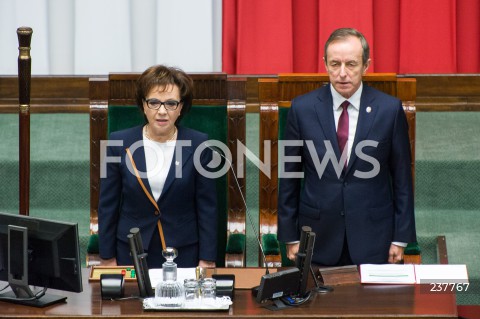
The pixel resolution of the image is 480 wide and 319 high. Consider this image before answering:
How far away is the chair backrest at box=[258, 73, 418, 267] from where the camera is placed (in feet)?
10.3

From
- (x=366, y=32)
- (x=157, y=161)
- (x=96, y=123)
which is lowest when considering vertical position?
(x=157, y=161)

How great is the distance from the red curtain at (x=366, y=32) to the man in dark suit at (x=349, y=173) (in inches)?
46.7

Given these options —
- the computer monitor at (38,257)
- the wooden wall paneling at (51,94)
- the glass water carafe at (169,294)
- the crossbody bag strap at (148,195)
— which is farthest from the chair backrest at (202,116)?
the wooden wall paneling at (51,94)

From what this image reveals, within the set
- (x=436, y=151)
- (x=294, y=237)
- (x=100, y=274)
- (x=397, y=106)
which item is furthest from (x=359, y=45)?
(x=436, y=151)

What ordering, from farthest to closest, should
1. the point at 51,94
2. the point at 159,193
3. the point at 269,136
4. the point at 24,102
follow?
the point at 51,94, the point at 269,136, the point at 24,102, the point at 159,193

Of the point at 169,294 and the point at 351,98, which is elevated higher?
the point at 351,98

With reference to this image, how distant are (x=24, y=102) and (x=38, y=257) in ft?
2.60

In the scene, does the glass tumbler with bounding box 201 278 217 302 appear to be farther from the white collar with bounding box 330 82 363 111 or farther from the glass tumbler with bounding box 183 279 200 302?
→ the white collar with bounding box 330 82 363 111

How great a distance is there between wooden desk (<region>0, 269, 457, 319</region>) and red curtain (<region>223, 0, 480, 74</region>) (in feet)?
5.92

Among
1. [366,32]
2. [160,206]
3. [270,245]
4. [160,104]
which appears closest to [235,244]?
[270,245]

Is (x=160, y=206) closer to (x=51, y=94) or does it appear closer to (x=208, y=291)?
(x=208, y=291)

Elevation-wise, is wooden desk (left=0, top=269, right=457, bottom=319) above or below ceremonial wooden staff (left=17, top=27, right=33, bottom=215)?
below

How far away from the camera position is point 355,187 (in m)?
2.90

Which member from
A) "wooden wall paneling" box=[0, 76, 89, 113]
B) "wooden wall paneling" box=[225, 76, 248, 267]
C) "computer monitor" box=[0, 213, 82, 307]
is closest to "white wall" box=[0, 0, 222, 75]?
"wooden wall paneling" box=[0, 76, 89, 113]
